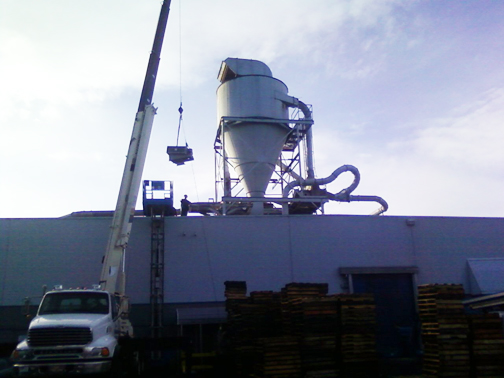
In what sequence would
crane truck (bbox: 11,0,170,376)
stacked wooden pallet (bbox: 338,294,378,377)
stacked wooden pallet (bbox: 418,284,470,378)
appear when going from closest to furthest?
crane truck (bbox: 11,0,170,376) < stacked wooden pallet (bbox: 418,284,470,378) < stacked wooden pallet (bbox: 338,294,378,377)

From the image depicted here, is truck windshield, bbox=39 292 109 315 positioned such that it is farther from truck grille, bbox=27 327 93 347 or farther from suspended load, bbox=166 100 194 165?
suspended load, bbox=166 100 194 165

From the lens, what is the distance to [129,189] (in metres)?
20.0

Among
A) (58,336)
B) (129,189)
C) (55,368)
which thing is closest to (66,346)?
(58,336)

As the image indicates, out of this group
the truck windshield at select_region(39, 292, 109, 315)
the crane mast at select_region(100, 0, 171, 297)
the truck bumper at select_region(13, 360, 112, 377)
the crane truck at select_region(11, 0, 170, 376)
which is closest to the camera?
the truck bumper at select_region(13, 360, 112, 377)

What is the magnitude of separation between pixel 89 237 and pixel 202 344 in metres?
8.17

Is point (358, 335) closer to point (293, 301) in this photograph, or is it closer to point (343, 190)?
point (293, 301)

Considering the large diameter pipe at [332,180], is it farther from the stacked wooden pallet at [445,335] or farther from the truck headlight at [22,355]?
the truck headlight at [22,355]

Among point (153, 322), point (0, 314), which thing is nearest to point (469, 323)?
point (153, 322)

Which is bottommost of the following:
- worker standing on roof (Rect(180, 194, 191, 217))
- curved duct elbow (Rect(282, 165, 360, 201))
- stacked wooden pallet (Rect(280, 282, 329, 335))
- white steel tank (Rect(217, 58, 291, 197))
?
stacked wooden pallet (Rect(280, 282, 329, 335))

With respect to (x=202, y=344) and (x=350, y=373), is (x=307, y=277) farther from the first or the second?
(x=350, y=373)

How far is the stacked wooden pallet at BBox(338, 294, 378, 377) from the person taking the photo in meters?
17.8

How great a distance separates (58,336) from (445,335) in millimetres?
12524

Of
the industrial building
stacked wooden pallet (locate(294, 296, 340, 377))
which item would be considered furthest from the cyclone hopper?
stacked wooden pallet (locate(294, 296, 340, 377))

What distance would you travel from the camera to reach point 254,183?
31.7 meters
